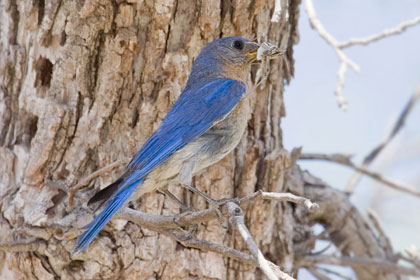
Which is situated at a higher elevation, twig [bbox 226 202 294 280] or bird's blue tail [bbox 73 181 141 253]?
twig [bbox 226 202 294 280]

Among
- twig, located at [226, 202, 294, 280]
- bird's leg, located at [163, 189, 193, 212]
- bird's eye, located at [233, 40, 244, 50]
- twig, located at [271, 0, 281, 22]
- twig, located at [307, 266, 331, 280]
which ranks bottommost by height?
twig, located at [307, 266, 331, 280]

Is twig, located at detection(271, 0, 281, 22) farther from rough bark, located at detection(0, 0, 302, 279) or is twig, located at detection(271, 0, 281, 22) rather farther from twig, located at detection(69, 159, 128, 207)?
twig, located at detection(69, 159, 128, 207)

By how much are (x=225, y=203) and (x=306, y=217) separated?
1.72 meters

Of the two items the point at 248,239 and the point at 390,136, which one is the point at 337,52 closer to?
the point at 390,136

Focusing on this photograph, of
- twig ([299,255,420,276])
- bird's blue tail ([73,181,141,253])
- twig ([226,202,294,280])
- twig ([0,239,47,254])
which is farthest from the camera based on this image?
twig ([299,255,420,276])

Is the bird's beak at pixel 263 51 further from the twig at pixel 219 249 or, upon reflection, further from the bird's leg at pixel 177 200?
the twig at pixel 219 249

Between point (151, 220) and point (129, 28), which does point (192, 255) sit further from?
point (129, 28)

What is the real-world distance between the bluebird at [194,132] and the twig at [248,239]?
0.74 meters

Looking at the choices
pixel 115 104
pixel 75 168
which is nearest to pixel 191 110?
pixel 115 104

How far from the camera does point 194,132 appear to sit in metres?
3.45

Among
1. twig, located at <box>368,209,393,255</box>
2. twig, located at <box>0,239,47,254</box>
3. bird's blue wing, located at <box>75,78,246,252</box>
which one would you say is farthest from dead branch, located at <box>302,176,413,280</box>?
twig, located at <box>0,239,47,254</box>

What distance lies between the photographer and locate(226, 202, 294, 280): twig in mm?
2143

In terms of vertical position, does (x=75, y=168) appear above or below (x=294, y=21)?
below

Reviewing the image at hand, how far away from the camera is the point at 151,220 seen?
2.92 meters
